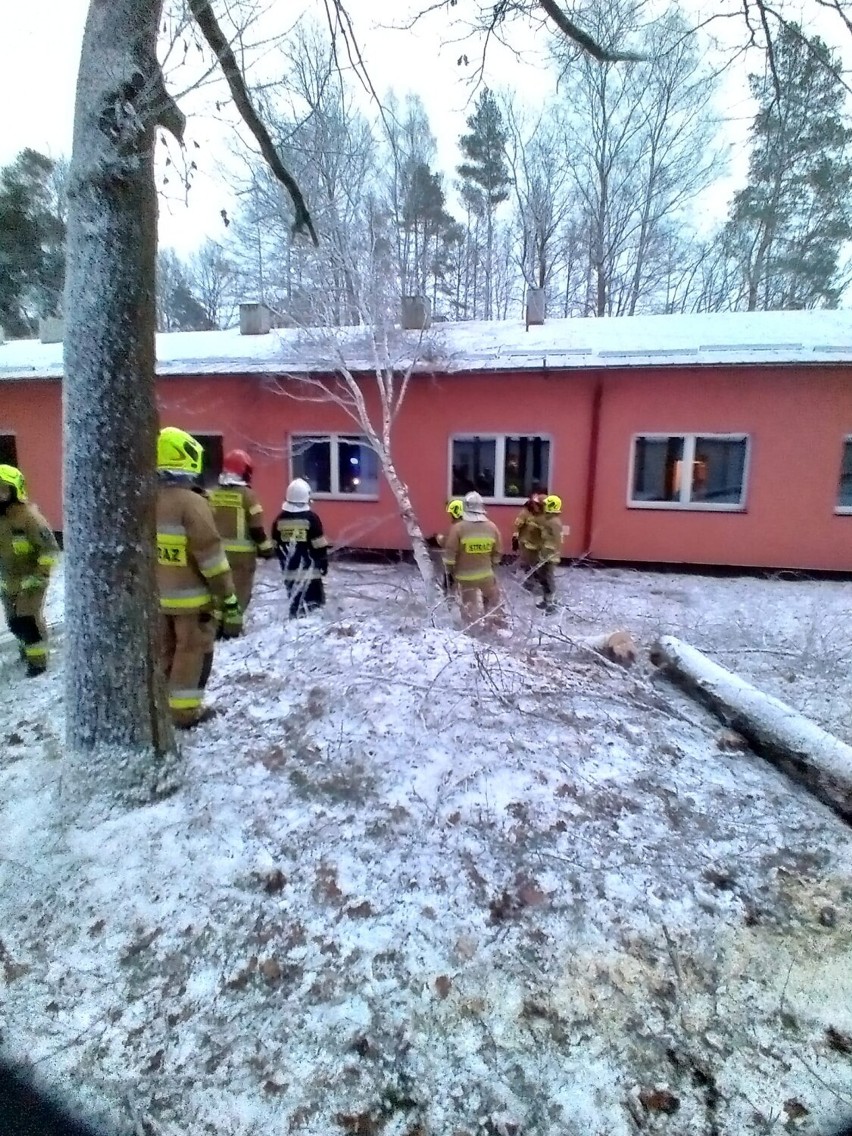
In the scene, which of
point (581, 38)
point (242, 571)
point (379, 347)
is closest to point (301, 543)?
point (242, 571)

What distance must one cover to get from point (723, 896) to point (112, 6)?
4867mm

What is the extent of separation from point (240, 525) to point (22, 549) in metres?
1.73

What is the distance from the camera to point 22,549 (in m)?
4.83

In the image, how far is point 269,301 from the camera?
30.7 ft

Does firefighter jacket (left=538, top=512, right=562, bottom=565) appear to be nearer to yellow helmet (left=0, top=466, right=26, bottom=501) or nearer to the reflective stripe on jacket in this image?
the reflective stripe on jacket

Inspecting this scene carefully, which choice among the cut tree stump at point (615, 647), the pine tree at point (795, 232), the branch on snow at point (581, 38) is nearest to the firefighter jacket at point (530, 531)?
the cut tree stump at point (615, 647)

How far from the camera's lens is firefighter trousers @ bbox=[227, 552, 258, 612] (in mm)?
5676

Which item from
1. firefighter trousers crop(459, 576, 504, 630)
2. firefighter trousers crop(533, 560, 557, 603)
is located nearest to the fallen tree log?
firefighter trousers crop(459, 576, 504, 630)

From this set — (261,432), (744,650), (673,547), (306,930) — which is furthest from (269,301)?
(306,930)

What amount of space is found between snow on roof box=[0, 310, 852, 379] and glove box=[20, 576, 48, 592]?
517 cm

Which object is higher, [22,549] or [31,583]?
[22,549]

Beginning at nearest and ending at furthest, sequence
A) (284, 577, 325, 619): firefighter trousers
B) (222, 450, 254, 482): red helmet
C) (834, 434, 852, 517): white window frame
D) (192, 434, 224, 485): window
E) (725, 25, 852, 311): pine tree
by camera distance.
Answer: (222, 450, 254, 482): red helmet → (284, 577, 325, 619): firefighter trousers → (834, 434, 852, 517): white window frame → (192, 434, 224, 485): window → (725, 25, 852, 311): pine tree

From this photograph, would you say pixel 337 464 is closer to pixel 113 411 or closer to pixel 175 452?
pixel 175 452

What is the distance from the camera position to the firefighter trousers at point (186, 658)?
367cm
